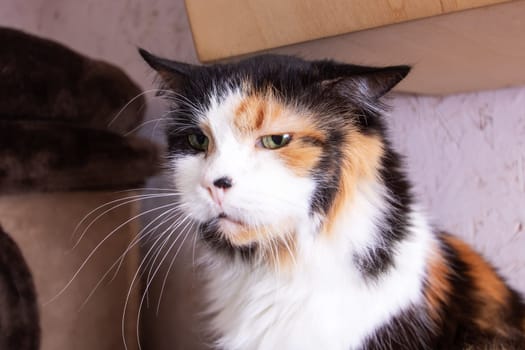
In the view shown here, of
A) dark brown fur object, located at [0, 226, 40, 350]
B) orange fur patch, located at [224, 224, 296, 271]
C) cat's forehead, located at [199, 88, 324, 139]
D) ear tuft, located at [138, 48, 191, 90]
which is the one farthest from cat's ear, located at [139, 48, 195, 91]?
dark brown fur object, located at [0, 226, 40, 350]

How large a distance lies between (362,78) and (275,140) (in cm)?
12

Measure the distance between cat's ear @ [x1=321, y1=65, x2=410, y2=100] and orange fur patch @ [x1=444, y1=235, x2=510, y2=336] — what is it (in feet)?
1.14

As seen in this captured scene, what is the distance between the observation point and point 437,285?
68cm

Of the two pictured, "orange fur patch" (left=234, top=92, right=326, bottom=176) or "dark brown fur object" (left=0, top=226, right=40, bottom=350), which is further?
"dark brown fur object" (left=0, top=226, right=40, bottom=350)

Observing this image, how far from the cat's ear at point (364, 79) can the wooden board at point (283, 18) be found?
0.05m

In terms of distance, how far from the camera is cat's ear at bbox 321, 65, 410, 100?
537 mm

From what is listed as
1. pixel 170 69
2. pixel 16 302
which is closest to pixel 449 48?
pixel 170 69

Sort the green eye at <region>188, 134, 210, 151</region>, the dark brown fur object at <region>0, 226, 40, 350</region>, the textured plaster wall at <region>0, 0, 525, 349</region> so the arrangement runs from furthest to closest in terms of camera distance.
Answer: the textured plaster wall at <region>0, 0, 525, 349</region> → the dark brown fur object at <region>0, 226, 40, 350</region> → the green eye at <region>188, 134, 210, 151</region>

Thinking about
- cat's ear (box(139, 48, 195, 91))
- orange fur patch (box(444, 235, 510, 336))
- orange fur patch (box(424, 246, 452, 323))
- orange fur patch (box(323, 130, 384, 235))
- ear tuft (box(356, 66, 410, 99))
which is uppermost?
cat's ear (box(139, 48, 195, 91))

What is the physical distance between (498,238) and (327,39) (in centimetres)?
58

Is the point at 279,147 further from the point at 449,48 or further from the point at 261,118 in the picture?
the point at 449,48

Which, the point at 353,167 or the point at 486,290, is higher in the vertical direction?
the point at 353,167

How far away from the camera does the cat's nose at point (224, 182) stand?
546 mm

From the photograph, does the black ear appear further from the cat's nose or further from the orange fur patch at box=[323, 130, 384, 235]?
the cat's nose
